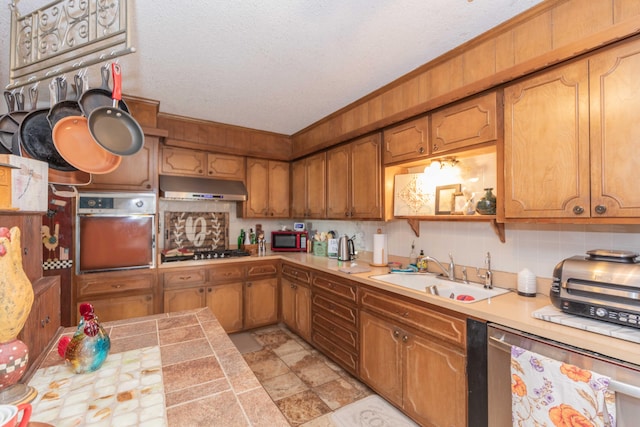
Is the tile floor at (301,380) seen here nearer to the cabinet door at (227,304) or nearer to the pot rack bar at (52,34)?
the cabinet door at (227,304)

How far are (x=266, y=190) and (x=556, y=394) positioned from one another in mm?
3321

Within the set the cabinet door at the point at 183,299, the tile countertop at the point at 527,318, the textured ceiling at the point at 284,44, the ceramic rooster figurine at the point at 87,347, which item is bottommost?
the cabinet door at the point at 183,299

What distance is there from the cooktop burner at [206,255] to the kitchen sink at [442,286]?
6.16 ft

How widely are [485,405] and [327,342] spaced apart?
1472 mm

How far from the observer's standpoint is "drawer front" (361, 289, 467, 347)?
1.59 metres

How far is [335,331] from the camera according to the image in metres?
2.59

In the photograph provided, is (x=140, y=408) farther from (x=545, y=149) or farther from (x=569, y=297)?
(x=545, y=149)

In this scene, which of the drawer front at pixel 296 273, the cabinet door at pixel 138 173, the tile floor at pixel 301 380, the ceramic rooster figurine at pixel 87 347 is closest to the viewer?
the ceramic rooster figurine at pixel 87 347

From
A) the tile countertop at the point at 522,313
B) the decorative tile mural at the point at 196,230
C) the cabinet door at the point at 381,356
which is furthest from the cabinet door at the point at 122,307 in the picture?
the cabinet door at the point at 381,356

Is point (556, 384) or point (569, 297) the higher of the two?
point (569, 297)

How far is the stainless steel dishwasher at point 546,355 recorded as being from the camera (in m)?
1.05

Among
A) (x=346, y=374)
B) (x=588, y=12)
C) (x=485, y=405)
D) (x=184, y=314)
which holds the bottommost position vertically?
(x=346, y=374)

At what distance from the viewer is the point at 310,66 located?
2127 mm

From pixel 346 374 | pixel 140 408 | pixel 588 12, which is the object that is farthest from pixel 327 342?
pixel 588 12
